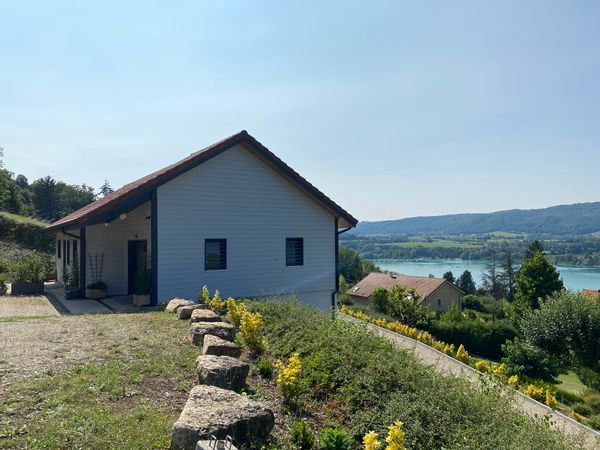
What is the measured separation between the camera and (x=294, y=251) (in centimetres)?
1568

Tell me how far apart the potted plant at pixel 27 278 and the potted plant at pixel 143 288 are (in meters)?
6.00

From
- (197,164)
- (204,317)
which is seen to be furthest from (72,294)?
(204,317)

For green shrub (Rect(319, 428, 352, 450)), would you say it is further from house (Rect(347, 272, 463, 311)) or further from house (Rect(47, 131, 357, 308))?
A: house (Rect(347, 272, 463, 311))

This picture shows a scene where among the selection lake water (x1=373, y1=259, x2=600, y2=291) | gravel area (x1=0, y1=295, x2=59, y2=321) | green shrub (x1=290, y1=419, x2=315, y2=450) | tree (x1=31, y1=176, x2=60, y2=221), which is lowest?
lake water (x1=373, y1=259, x2=600, y2=291)

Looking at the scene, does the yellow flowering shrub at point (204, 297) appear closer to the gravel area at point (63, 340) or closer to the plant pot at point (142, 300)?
the gravel area at point (63, 340)

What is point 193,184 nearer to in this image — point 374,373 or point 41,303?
point 41,303

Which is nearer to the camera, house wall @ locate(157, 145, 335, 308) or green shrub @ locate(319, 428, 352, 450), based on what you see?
green shrub @ locate(319, 428, 352, 450)

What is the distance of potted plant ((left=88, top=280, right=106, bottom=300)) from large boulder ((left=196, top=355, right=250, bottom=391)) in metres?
10.4

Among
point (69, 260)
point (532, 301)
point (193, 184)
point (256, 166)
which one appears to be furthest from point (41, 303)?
point (532, 301)

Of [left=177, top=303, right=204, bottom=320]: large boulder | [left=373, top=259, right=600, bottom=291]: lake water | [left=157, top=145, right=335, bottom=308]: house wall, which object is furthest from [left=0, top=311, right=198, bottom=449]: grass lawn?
[left=373, top=259, right=600, bottom=291]: lake water

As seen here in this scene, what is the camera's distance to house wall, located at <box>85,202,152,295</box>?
47.2 ft

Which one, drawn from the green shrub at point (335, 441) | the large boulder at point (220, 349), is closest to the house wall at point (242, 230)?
the large boulder at point (220, 349)

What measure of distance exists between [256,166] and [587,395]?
15979 mm

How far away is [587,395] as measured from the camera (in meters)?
16.5
